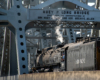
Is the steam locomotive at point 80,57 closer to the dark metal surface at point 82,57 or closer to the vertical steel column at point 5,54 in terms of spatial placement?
the dark metal surface at point 82,57

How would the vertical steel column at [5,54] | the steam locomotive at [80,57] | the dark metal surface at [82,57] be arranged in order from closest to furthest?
the steam locomotive at [80,57]
the dark metal surface at [82,57]
the vertical steel column at [5,54]

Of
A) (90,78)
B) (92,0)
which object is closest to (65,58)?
(90,78)

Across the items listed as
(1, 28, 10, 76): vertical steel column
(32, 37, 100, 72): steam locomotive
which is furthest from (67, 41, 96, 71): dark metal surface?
(1, 28, 10, 76): vertical steel column

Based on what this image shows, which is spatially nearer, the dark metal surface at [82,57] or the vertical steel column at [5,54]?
the dark metal surface at [82,57]

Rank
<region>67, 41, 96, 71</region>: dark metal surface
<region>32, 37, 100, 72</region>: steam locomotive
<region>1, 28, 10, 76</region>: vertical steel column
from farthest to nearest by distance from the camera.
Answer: <region>1, 28, 10, 76</region>: vertical steel column, <region>67, 41, 96, 71</region>: dark metal surface, <region>32, 37, 100, 72</region>: steam locomotive

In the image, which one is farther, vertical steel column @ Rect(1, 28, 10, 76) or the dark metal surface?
vertical steel column @ Rect(1, 28, 10, 76)

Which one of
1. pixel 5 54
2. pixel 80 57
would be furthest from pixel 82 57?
pixel 5 54

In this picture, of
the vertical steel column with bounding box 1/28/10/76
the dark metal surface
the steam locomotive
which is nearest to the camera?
the steam locomotive

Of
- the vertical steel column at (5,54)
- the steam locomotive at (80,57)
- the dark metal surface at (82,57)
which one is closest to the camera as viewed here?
the steam locomotive at (80,57)

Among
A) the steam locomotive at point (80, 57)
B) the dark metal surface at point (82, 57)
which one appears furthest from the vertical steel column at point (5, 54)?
the dark metal surface at point (82, 57)

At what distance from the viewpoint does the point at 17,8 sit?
31.6m

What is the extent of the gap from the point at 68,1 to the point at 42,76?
23202 millimetres

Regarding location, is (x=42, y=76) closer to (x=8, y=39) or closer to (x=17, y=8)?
(x=17, y=8)

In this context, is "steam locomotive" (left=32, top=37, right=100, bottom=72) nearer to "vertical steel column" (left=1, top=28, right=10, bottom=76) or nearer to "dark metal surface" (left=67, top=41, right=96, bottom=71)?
"dark metal surface" (left=67, top=41, right=96, bottom=71)
